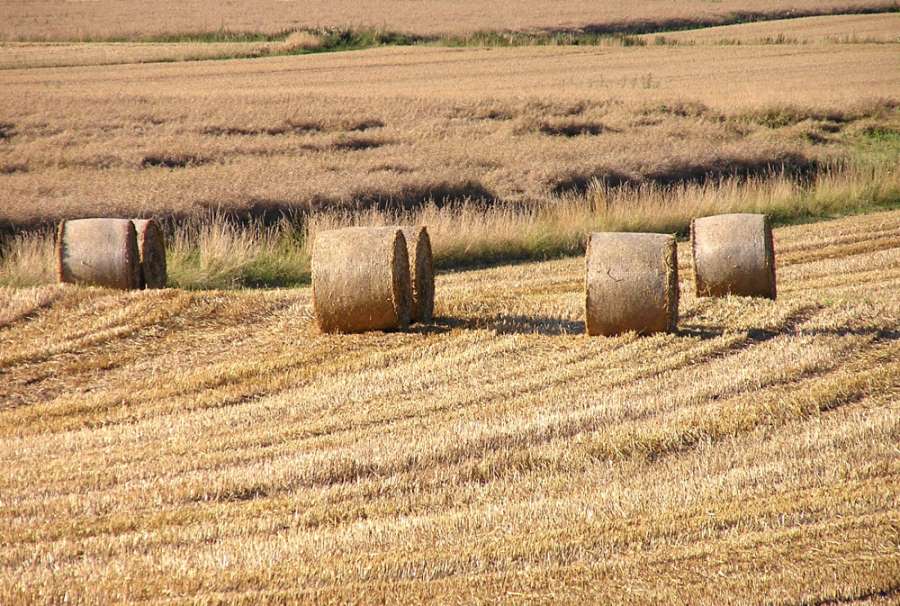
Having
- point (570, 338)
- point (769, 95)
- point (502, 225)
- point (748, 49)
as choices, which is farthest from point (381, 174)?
point (748, 49)

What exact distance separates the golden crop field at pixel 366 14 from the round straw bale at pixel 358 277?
46.3m

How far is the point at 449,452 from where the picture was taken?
7.81 metres

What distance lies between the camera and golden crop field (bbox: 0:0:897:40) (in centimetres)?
5666

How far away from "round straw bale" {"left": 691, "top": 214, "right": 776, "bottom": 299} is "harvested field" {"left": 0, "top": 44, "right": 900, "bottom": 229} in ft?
24.0

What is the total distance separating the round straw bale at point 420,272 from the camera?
1113cm

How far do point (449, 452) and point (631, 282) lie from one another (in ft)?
10.3

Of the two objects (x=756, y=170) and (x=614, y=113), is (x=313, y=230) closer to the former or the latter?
(x=756, y=170)

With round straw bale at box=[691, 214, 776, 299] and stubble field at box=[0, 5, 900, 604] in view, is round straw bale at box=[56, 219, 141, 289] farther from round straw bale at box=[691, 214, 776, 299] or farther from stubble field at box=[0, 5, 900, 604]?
round straw bale at box=[691, 214, 776, 299]

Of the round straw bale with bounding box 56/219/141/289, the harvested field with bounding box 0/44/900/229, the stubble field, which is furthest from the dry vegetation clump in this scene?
the round straw bale with bounding box 56/219/141/289

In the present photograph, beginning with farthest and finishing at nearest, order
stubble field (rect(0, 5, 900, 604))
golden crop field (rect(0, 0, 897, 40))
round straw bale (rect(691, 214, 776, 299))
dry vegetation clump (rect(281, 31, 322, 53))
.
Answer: golden crop field (rect(0, 0, 897, 40)), dry vegetation clump (rect(281, 31, 322, 53)), round straw bale (rect(691, 214, 776, 299)), stubble field (rect(0, 5, 900, 604))

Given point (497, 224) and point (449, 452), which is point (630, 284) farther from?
point (497, 224)

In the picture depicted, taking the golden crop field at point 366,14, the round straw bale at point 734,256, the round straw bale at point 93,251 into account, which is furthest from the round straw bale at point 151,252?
the golden crop field at point 366,14

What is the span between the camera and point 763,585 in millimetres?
5855

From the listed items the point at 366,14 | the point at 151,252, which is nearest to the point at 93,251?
the point at 151,252
